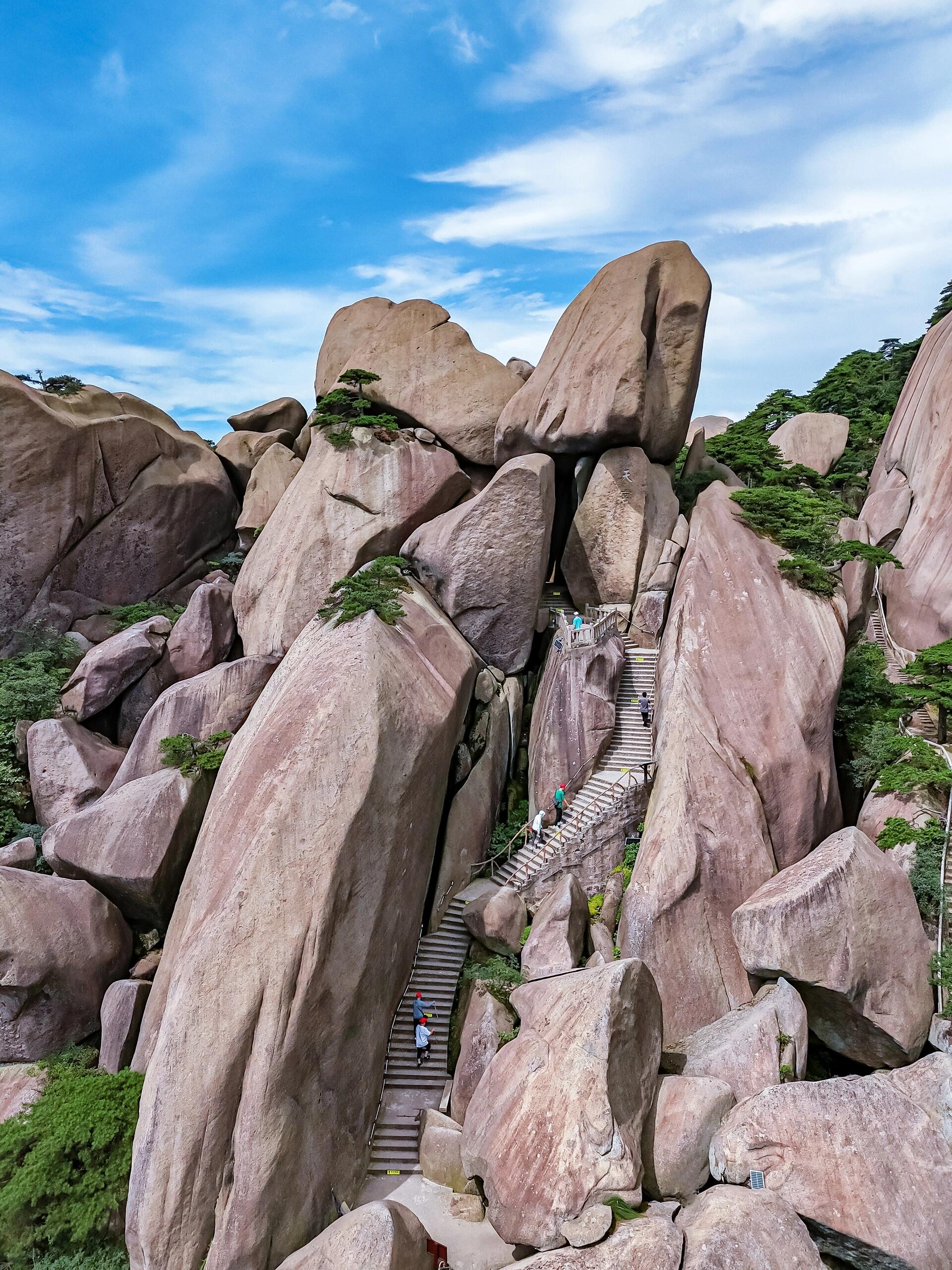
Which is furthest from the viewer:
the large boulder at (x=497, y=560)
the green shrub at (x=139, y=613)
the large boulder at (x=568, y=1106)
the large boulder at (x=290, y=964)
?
the green shrub at (x=139, y=613)

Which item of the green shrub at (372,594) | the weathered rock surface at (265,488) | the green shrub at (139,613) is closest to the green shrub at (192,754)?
the green shrub at (372,594)

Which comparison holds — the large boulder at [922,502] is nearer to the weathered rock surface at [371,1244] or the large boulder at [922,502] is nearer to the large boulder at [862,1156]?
the large boulder at [862,1156]

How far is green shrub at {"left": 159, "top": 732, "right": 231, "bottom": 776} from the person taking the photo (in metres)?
18.6

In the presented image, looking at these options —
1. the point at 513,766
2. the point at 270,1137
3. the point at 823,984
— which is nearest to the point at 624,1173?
the point at 823,984

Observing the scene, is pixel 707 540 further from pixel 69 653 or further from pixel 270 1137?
pixel 69 653

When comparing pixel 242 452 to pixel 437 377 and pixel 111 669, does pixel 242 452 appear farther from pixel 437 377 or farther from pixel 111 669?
pixel 111 669

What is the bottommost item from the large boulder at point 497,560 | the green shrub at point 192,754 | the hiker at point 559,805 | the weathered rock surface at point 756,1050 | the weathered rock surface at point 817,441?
the weathered rock surface at point 756,1050

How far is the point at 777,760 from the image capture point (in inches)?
645

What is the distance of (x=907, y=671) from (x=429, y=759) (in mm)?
12851

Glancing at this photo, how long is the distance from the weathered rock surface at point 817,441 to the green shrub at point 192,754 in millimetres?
29395

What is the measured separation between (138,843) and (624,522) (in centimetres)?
1746

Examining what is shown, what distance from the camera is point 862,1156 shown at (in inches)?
406

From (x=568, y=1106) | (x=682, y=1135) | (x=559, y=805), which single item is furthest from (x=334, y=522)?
(x=682, y=1135)

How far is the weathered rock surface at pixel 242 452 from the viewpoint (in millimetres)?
32812
